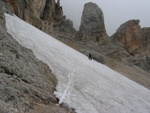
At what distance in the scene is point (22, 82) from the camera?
44.0 ft

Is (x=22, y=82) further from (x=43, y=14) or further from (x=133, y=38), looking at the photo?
(x=133, y=38)

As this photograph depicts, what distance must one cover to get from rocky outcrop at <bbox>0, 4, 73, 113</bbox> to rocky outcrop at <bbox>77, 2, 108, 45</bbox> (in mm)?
86287

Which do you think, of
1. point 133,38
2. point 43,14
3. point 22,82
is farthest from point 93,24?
point 22,82

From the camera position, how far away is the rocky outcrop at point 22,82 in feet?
37.3

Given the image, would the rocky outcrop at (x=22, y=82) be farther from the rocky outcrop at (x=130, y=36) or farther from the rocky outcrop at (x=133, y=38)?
the rocky outcrop at (x=130, y=36)

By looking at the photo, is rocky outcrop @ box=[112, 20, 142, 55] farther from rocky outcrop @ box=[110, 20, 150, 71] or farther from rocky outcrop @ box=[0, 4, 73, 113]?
rocky outcrop @ box=[0, 4, 73, 113]

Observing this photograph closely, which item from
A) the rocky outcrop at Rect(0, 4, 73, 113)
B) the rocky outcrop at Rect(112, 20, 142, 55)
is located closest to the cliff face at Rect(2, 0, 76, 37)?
the rocky outcrop at Rect(112, 20, 142, 55)

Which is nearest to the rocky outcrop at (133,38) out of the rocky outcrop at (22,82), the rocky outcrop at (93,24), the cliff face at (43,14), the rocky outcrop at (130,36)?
the rocky outcrop at (130,36)

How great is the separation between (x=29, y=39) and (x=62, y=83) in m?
8.80

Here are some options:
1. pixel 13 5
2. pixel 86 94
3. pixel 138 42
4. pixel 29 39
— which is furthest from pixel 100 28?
pixel 86 94

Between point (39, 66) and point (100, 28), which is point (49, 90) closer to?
point (39, 66)

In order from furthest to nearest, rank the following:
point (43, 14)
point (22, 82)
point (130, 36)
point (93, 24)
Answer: point (130, 36) → point (93, 24) → point (43, 14) → point (22, 82)

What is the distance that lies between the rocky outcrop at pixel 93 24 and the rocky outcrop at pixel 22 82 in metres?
86.3

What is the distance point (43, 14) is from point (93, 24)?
21550 millimetres
